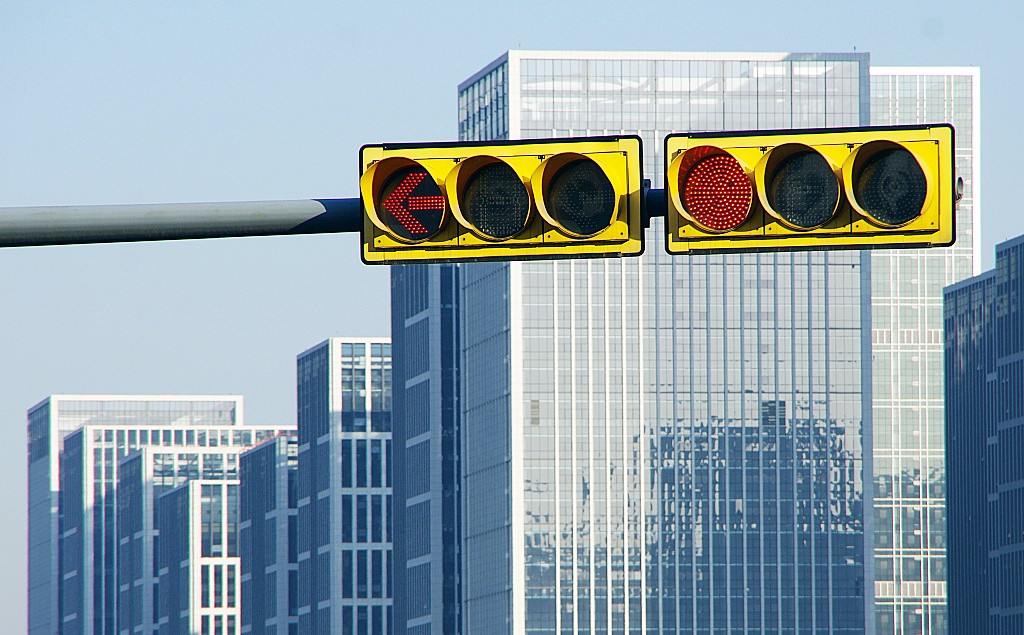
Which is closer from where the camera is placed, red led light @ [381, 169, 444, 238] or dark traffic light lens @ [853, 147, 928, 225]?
dark traffic light lens @ [853, 147, 928, 225]

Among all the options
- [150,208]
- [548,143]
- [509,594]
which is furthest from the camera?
[509,594]

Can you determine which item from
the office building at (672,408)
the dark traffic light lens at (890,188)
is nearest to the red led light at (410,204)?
the dark traffic light lens at (890,188)

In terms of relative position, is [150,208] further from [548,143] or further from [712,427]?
[712,427]

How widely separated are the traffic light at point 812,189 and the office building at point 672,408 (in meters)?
175

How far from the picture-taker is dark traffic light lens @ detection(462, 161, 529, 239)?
1134 centimetres

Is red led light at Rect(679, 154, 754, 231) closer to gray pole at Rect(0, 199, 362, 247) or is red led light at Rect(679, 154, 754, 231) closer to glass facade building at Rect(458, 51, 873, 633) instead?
gray pole at Rect(0, 199, 362, 247)

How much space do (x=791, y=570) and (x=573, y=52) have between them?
150 feet

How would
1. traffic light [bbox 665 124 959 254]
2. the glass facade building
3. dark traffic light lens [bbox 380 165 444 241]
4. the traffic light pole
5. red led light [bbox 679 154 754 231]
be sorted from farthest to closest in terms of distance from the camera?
the glass facade building → the traffic light pole → dark traffic light lens [bbox 380 165 444 241] → red led light [bbox 679 154 754 231] → traffic light [bbox 665 124 959 254]

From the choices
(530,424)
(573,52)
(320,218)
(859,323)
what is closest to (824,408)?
(859,323)

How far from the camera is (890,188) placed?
36.3ft

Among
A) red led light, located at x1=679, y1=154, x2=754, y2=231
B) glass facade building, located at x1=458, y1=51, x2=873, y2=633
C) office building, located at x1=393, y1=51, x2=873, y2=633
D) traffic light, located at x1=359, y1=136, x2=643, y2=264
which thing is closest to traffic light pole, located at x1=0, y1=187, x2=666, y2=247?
traffic light, located at x1=359, y1=136, x2=643, y2=264

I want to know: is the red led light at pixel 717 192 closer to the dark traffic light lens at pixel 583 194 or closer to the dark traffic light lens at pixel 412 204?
the dark traffic light lens at pixel 583 194

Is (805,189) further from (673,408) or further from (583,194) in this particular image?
(673,408)

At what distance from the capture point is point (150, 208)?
39.4 feet
